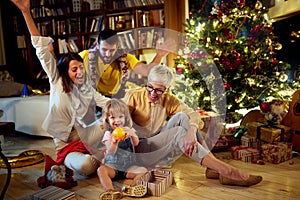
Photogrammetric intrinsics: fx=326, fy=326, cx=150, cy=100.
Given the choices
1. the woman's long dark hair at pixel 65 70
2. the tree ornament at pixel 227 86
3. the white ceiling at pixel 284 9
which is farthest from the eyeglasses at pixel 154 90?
the white ceiling at pixel 284 9

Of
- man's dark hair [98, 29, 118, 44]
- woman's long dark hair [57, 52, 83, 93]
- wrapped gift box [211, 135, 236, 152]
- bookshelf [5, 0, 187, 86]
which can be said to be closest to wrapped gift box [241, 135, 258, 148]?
wrapped gift box [211, 135, 236, 152]

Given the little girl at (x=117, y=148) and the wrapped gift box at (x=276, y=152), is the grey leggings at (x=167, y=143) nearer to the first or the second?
the little girl at (x=117, y=148)

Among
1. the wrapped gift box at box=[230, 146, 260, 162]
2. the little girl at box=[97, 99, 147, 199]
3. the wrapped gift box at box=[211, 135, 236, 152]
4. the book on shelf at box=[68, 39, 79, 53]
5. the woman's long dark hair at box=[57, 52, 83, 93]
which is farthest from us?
the book on shelf at box=[68, 39, 79, 53]

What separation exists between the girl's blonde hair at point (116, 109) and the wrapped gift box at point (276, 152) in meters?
0.97

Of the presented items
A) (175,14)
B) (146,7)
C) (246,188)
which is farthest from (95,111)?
(146,7)

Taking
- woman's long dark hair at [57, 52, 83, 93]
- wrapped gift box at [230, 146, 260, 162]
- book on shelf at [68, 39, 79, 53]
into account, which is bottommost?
wrapped gift box at [230, 146, 260, 162]

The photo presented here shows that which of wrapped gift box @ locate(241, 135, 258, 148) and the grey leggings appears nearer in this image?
the grey leggings

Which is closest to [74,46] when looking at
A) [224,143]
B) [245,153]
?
[224,143]

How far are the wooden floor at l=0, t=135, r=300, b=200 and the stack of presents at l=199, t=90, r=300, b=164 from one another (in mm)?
62

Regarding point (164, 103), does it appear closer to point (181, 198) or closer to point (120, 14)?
point (181, 198)

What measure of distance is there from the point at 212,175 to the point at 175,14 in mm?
2444

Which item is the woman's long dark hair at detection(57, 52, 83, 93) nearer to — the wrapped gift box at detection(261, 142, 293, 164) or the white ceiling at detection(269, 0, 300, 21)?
the wrapped gift box at detection(261, 142, 293, 164)

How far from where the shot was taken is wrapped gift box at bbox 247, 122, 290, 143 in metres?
2.28

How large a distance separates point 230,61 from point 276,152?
1.08 m
